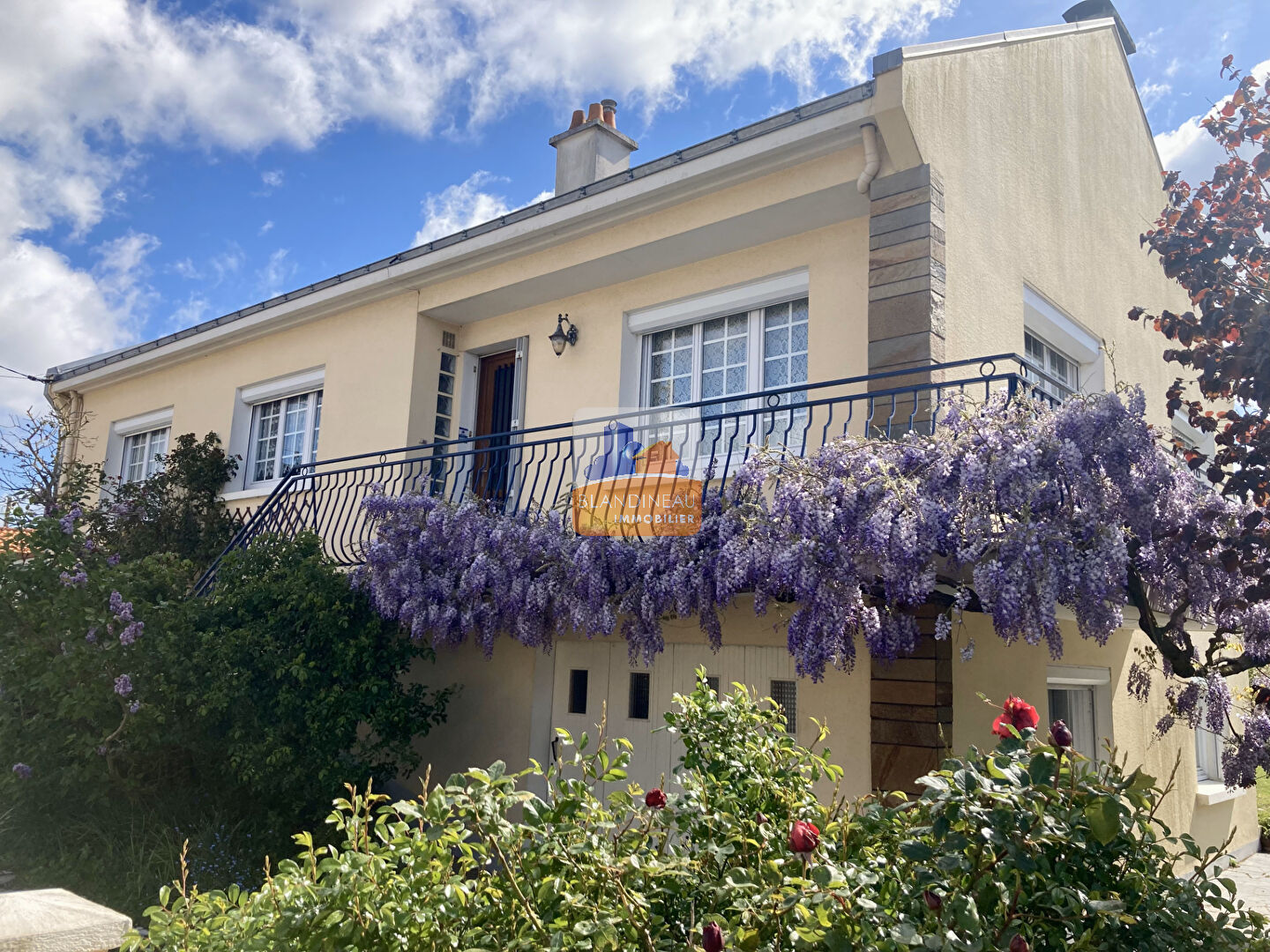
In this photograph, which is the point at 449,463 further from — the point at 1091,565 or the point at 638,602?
the point at 1091,565

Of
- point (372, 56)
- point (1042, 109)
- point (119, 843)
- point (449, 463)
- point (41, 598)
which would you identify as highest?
point (1042, 109)

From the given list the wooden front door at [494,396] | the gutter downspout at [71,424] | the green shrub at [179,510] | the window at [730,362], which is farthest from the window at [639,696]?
the gutter downspout at [71,424]

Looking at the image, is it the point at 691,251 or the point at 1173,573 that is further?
the point at 691,251

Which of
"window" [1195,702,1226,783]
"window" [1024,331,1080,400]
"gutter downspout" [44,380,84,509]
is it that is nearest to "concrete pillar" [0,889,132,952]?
"window" [1024,331,1080,400]

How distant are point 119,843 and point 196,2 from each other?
563 centimetres

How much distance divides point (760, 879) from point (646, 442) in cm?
587

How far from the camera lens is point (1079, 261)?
8.55m

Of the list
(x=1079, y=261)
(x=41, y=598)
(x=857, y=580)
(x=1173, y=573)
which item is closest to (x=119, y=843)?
(x=41, y=598)

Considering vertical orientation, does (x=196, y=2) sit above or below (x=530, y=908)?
above

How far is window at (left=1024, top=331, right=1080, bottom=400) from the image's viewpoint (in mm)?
7906

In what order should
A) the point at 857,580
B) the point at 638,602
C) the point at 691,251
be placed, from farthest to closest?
the point at 691,251 < the point at 638,602 < the point at 857,580

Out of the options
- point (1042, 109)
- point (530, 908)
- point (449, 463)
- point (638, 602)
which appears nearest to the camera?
point (530, 908)

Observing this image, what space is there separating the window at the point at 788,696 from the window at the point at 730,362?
1.77 m

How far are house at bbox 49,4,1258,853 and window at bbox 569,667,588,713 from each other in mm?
28
